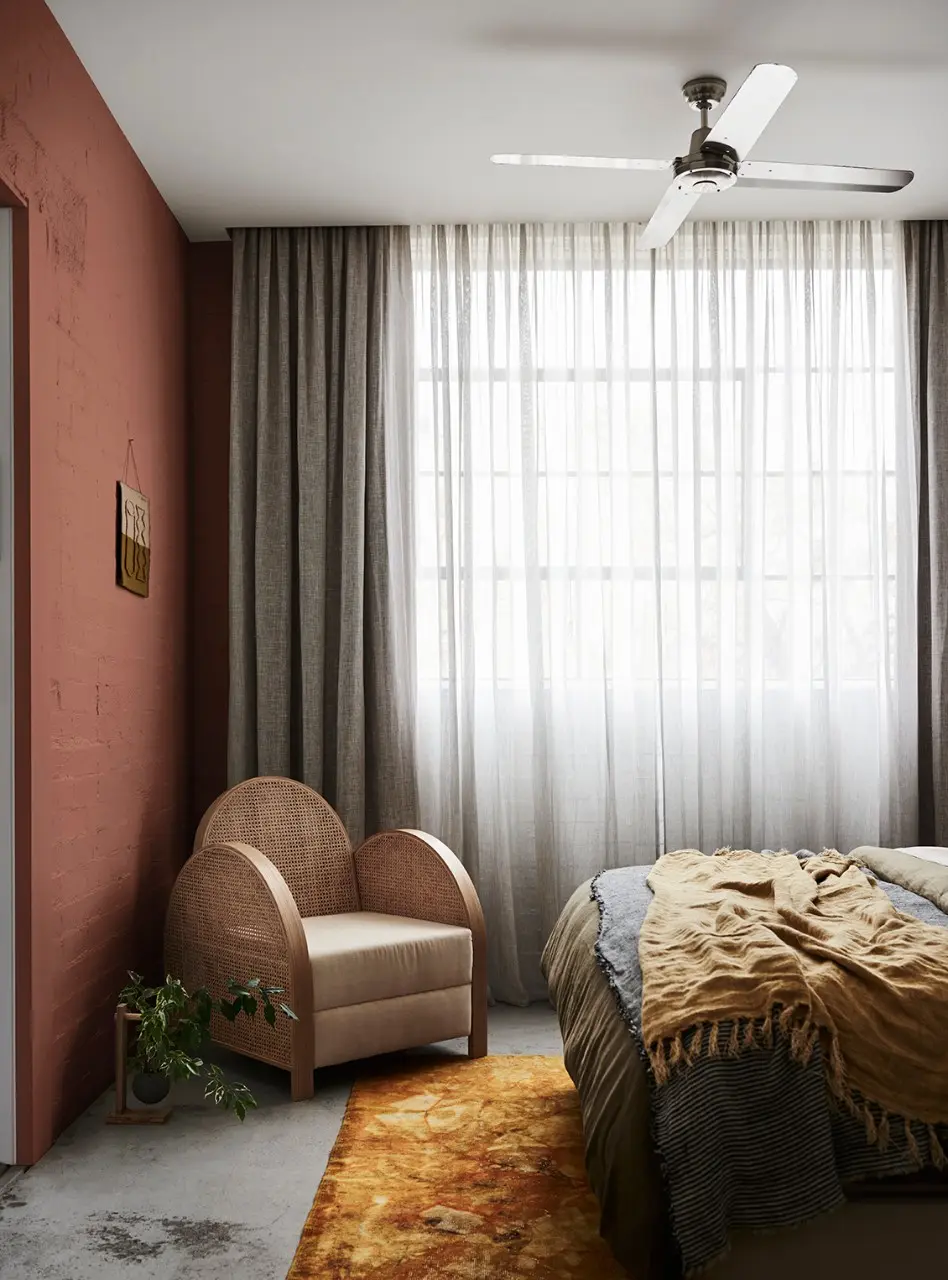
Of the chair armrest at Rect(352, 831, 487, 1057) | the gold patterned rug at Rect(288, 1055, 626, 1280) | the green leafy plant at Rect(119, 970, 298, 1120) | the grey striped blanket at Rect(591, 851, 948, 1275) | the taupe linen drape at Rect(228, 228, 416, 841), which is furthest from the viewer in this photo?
the taupe linen drape at Rect(228, 228, 416, 841)

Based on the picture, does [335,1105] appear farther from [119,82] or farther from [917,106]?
[917,106]

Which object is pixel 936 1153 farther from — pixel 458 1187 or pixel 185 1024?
pixel 185 1024

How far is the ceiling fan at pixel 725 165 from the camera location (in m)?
2.78

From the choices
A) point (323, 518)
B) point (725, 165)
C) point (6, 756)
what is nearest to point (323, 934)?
point (6, 756)

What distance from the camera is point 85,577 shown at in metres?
3.14

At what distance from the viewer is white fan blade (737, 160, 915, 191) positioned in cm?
301

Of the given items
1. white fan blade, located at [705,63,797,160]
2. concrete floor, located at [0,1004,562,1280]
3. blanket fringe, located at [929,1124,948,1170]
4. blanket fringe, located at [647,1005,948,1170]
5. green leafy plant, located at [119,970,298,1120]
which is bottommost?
concrete floor, located at [0,1004,562,1280]

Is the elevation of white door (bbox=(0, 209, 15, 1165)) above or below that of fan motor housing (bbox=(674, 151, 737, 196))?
below

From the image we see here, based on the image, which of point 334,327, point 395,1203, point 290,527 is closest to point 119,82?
point 334,327

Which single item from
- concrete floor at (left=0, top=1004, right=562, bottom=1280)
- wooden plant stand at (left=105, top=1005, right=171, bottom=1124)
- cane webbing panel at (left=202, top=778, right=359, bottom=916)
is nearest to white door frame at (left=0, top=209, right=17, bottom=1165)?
concrete floor at (left=0, top=1004, right=562, bottom=1280)

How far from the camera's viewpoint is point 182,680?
13.9 feet

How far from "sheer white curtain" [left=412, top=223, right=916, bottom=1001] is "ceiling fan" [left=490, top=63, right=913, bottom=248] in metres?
1.04

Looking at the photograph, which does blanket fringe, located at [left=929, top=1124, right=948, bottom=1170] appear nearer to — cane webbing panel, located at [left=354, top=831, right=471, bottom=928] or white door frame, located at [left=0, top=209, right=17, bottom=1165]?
cane webbing panel, located at [left=354, top=831, right=471, bottom=928]

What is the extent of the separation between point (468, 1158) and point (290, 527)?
2.38 m
